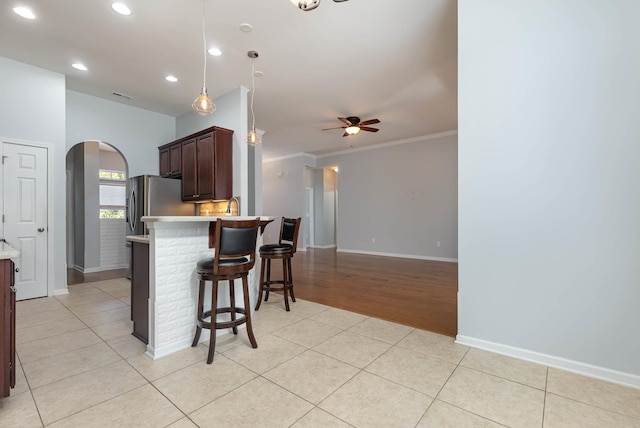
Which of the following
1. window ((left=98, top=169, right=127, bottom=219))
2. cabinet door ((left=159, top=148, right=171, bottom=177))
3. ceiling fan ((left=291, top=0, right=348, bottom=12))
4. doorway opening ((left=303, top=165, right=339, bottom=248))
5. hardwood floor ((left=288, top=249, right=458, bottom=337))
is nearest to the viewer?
ceiling fan ((left=291, top=0, right=348, bottom=12))

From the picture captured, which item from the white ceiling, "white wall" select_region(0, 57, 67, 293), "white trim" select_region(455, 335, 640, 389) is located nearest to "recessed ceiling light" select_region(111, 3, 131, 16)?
the white ceiling

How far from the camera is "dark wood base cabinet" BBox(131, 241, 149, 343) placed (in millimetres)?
2389

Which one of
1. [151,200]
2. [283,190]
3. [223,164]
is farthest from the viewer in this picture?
→ [283,190]

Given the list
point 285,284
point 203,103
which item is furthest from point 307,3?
point 285,284

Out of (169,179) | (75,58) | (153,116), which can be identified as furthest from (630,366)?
(153,116)

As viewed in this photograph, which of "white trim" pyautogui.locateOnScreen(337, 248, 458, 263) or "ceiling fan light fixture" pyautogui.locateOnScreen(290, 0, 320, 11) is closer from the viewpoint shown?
"ceiling fan light fixture" pyautogui.locateOnScreen(290, 0, 320, 11)

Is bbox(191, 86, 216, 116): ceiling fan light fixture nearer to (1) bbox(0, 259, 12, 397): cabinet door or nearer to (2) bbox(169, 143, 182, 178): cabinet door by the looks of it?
(1) bbox(0, 259, 12, 397): cabinet door

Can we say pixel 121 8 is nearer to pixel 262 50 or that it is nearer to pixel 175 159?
pixel 262 50

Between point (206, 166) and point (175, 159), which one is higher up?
point (175, 159)

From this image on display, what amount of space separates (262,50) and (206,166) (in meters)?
1.93

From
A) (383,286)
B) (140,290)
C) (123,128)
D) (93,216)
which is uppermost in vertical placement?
(123,128)

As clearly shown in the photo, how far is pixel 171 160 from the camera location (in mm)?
5145

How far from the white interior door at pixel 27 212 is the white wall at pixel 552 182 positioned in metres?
5.12

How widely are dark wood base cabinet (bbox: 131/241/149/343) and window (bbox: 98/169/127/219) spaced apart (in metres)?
4.38
